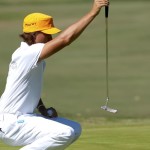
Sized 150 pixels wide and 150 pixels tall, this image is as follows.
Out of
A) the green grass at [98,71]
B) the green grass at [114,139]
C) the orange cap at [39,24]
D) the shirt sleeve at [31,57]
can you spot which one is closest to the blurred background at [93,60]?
the green grass at [98,71]

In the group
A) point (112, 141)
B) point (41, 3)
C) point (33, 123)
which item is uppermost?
point (33, 123)

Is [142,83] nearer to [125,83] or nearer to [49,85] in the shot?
[125,83]

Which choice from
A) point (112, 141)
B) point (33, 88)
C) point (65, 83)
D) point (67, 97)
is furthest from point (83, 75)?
point (33, 88)

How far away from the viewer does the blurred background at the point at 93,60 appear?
18.2 meters

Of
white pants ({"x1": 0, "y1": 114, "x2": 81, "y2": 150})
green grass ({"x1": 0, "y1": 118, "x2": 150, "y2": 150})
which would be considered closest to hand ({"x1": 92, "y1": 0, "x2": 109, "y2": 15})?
white pants ({"x1": 0, "y1": 114, "x2": 81, "y2": 150})

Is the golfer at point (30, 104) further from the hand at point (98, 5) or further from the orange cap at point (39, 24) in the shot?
the hand at point (98, 5)

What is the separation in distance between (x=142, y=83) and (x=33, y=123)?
1249 cm

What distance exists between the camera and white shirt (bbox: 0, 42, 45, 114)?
833 centimetres

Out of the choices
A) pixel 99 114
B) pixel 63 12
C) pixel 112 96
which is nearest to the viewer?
pixel 99 114

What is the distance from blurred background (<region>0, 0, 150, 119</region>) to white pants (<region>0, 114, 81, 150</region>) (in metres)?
7.80

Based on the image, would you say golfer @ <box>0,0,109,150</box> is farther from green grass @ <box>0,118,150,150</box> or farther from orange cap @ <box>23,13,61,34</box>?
green grass @ <box>0,118,150,150</box>

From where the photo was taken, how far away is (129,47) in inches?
1110

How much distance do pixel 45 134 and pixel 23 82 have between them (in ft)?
1.61

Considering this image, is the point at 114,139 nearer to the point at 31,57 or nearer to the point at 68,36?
the point at 31,57
